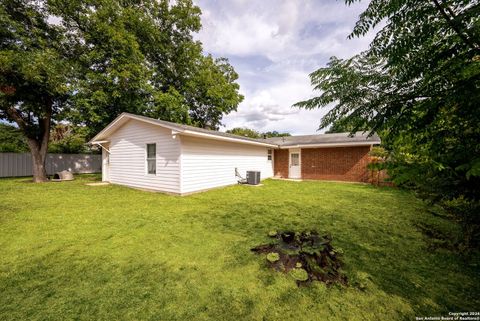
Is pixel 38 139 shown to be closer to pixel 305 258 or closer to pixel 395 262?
pixel 305 258

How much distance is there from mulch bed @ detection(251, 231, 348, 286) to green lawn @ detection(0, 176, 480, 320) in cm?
14

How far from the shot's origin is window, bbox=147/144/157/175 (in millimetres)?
8984

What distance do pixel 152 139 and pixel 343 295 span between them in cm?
868

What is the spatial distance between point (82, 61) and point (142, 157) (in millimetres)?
9189

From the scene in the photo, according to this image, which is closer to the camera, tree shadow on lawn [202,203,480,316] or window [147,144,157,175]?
tree shadow on lawn [202,203,480,316]

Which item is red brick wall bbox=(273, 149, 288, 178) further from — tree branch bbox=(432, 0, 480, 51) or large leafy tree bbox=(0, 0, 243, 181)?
tree branch bbox=(432, 0, 480, 51)

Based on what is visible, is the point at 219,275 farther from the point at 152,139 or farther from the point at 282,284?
the point at 152,139

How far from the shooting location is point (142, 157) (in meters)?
9.38

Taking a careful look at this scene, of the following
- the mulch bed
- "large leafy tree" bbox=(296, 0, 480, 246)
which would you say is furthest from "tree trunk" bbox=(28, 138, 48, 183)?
"large leafy tree" bbox=(296, 0, 480, 246)

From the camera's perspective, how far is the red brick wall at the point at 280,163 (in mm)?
15219

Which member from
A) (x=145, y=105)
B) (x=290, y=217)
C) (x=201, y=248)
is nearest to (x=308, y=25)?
(x=290, y=217)

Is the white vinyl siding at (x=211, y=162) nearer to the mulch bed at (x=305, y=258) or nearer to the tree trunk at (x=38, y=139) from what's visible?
the mulch bed at (x=305, y=258)

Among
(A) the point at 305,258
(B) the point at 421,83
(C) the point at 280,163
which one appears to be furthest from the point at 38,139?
(B) the point at 421,83

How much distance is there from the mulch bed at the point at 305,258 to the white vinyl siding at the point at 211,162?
5565 millimetres
